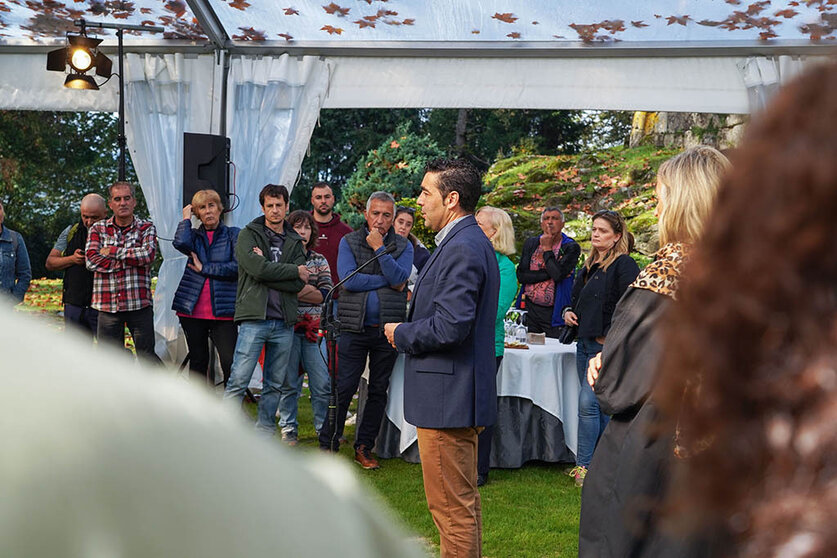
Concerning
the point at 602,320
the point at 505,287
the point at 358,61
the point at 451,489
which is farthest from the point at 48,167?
the point at 451,489

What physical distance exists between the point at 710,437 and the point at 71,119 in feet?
73.5

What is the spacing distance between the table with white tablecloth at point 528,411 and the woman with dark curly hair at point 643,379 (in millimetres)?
3591

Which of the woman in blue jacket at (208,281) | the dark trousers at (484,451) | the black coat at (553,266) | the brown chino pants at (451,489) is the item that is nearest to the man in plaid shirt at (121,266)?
the woman in blue jacket at (208,281)

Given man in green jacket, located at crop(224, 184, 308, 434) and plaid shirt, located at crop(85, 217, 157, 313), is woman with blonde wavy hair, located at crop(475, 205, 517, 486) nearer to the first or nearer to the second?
man in green jacket, located at crop(224, 184, 308, 434)

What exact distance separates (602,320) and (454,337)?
7.53 feet

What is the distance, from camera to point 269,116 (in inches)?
307

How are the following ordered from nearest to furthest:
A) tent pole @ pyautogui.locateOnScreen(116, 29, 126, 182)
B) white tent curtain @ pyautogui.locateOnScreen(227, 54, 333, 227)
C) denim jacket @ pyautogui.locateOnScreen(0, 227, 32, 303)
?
denim jacket @ pyautogui.locateOnScreen(0, 227, 32, 303) < tent pole @ pyautogui.locateOnScreen(116, 29, 126, 182) < white tent curtain @ pyautogui.locateOnScreen(227, 54, 333, 227)

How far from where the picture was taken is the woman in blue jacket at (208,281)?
5.98 metres

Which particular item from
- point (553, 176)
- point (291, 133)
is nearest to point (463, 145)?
point (553, 176)

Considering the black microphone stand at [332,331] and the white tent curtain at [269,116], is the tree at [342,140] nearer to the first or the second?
the white tent curtain at [269,116]

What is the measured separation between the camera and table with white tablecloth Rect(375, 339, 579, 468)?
6.04m

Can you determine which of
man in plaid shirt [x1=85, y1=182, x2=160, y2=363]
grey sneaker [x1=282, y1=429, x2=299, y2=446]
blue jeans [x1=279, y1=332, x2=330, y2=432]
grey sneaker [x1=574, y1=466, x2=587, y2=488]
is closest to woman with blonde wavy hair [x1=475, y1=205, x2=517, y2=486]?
grey sneaker [x1=574, y1=466, x2=587, y2=488]

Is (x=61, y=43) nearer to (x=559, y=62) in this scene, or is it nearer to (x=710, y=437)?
(x=559, y=62)

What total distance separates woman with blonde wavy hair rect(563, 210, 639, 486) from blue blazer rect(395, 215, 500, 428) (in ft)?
6.51
